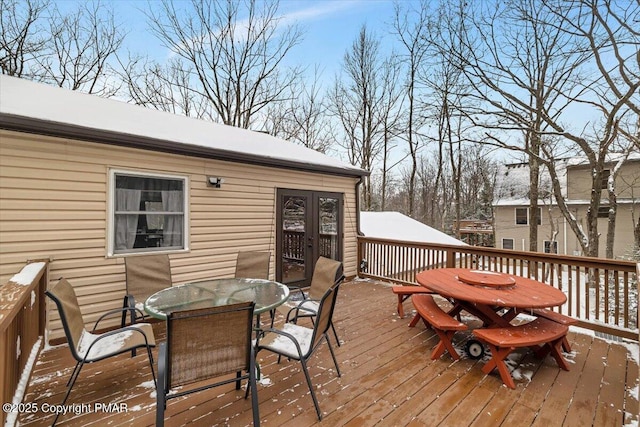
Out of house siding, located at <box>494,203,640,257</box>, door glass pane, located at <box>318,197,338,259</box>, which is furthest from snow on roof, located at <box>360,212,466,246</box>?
house siding, located at <box>494,203,640,257</box>

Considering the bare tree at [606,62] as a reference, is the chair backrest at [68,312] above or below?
below

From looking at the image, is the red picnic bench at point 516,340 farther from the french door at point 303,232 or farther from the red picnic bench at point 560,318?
the french door at point 303,232

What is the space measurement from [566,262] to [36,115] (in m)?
6.78

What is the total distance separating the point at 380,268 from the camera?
6711 millimetres

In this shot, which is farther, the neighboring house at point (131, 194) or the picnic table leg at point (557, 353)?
the neighboring house at point (131, 194)

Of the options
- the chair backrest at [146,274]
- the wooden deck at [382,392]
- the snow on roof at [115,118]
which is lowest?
the wooden deck at [382,392]

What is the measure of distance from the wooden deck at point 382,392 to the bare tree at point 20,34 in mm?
11763

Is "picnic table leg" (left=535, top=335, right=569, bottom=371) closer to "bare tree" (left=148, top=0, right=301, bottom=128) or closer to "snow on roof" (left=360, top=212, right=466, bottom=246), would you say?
"snow on roof" (left=360, top=212, right=466, bottom=246)

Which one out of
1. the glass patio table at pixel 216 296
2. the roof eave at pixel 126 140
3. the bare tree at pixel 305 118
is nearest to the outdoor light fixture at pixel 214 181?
the roof eave at pixel 126 140

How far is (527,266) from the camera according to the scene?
15.0ft

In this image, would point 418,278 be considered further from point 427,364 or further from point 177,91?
point 177,91

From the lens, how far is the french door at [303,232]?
5.71m

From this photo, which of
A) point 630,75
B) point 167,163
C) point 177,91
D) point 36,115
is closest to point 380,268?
point 167,163

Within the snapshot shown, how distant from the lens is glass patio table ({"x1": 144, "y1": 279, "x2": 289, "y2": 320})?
2590 millimetres
